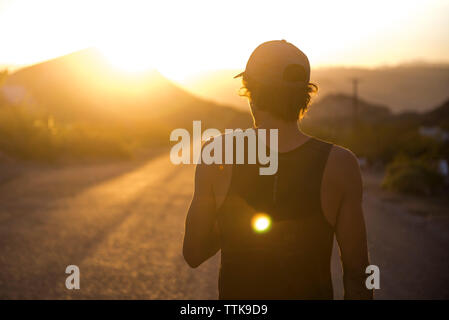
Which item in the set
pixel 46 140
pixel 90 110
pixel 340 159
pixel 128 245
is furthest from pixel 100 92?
pixel 340 159

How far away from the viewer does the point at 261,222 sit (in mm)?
1750

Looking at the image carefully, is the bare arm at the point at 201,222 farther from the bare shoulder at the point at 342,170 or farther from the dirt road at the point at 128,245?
the dirt road at the point at 128,245

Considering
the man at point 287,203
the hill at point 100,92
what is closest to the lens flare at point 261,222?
the man at point 287,203

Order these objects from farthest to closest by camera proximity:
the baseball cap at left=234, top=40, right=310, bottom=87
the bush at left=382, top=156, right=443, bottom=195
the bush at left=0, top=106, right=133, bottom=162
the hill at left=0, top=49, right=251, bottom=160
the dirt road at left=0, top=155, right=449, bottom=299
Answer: the hill at left=0, top=49, right=251, bottom=160
the bush at left=0, top=106, right=133, bottom=162
the bush at left=382, top=156, right=443, bottom=195
the dirt road at left=0, top=155, right=449, bottom=299
the baseball cap at left=234, top=40, right=310, bottom=87

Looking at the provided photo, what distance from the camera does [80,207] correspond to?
1034 centimetres

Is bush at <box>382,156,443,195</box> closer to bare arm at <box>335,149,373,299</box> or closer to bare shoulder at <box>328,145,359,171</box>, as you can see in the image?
bare arm at <box>335,149,373,299</box>

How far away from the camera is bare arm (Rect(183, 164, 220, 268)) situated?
1.82 meters

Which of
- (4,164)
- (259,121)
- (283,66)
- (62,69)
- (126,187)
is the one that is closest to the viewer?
(283,66)

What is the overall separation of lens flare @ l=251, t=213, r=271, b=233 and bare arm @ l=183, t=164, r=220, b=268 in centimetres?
20

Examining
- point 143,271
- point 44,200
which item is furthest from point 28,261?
point 44,200

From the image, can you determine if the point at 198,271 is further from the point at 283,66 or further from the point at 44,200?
the point at 44,200

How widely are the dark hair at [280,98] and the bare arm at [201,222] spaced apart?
326mm

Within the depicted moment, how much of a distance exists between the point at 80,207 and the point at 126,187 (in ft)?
10.9

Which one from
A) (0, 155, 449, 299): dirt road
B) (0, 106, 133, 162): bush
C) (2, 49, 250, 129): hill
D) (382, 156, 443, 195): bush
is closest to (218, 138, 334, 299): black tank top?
(0, 155, 449, 299): dirt road
